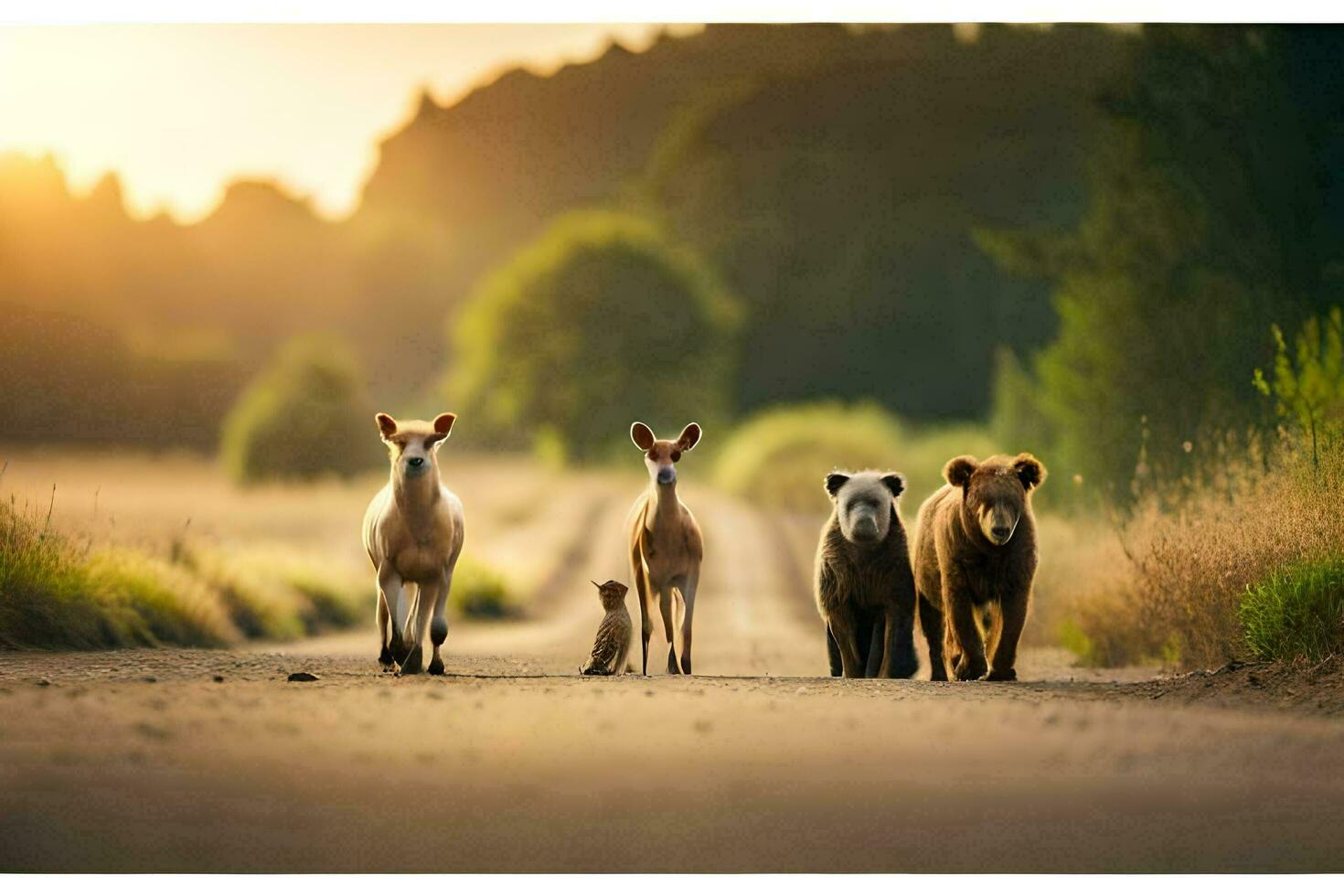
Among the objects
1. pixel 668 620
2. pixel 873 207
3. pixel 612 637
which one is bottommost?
pixel 612 637

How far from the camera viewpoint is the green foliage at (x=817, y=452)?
21.9 meters

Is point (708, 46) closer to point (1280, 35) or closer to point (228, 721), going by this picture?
point (1280, 35)

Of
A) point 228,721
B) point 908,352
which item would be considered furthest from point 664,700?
point 908,352

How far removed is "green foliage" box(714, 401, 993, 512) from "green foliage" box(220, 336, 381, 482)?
19.5ft

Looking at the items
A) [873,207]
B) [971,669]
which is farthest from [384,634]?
[873,207]

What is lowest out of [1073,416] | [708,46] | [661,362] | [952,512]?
[952,512]

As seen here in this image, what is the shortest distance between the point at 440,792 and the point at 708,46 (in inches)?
418

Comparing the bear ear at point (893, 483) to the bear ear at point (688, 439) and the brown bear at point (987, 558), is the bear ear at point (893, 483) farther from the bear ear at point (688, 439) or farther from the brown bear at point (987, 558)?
the bear ear at point (688, 439)

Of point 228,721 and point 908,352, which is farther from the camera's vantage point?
point 908,352

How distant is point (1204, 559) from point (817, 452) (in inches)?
514

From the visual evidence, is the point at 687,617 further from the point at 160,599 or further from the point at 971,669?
the point at 160,599

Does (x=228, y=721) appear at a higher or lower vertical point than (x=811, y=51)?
lower

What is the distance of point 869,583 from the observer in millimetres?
9172

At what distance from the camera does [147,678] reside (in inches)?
324
